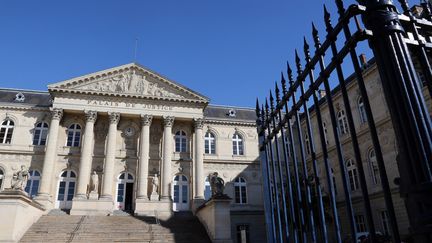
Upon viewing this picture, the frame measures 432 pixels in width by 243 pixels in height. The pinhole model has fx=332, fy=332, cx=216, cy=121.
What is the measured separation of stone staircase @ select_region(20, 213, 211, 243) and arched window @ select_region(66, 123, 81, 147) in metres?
7.05

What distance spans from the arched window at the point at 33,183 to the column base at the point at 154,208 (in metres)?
8.03

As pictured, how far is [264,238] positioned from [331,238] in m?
6.34

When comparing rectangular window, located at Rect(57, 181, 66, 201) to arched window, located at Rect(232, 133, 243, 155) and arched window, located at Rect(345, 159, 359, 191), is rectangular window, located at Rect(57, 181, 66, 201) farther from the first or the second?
arched window, located at Rect(345, 159, 359, 191)

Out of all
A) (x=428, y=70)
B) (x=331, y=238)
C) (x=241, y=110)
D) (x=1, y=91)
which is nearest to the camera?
(x=428, y=70)

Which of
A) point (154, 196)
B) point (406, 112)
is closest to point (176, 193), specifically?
point (154, 196)

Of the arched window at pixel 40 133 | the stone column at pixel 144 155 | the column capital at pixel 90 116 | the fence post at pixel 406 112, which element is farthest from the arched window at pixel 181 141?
the fence post at pixel 406 112

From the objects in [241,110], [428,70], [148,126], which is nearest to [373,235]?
[428,70]

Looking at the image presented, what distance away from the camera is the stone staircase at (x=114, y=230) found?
58.9 ft

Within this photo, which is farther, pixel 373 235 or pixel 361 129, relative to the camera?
pixel 361 129

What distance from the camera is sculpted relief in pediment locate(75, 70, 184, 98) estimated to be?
27953mm

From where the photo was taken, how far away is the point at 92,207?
24.2 meters

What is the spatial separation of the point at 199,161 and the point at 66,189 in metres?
10.7

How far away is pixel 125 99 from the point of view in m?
28.2

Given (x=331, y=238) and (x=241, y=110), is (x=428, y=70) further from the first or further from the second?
(x=241, y=110)
